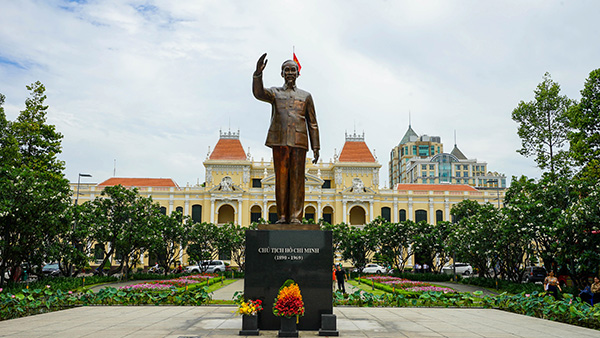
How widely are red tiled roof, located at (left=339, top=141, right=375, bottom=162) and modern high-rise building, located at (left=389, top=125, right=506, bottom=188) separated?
140ft

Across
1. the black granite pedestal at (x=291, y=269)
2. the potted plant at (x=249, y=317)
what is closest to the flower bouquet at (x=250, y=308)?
the potted plant at (x=249, y=317)

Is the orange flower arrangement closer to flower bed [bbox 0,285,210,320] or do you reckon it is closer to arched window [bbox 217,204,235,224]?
flower bed [bbox 0,285,210,320]

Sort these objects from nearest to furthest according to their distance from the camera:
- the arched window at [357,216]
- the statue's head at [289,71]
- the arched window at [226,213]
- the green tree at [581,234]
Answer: the statue's head at [289,71], the green tree at [581,234], the arched window at [226,213], the arched window at [357,216]

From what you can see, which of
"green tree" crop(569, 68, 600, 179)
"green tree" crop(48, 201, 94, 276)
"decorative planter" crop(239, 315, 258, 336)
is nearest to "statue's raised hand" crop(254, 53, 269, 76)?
"decorative planter" crop(239, 315, 258, 336)

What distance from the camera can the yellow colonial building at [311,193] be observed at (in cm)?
5794

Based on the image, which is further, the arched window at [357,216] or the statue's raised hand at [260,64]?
the arched window at [357,216]

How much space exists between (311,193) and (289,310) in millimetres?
50788

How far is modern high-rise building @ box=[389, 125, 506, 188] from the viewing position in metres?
115

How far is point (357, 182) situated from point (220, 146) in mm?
18987

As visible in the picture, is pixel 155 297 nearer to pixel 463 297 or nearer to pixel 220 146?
pixel 463 297

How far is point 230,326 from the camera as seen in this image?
9.04 m

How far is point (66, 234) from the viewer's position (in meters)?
24.3

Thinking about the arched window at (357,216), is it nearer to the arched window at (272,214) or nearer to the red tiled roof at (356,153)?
the red tiled roof at (356,153)

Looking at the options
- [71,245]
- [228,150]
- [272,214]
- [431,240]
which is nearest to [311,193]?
[272,214]
